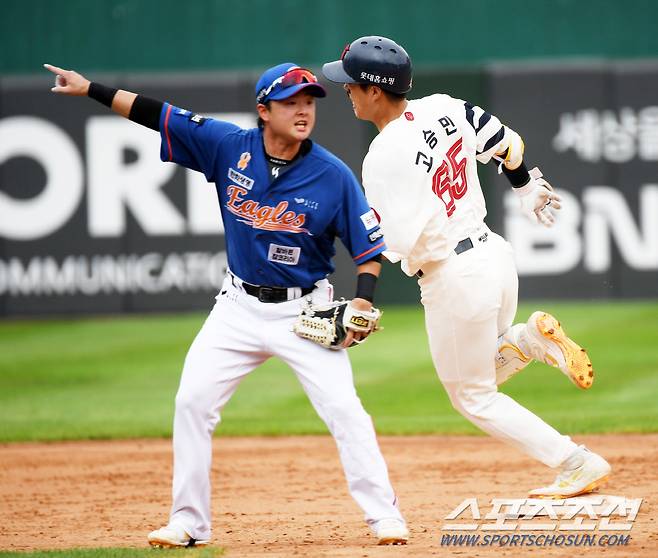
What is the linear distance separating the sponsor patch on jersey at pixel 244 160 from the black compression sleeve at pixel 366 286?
657 millimetres

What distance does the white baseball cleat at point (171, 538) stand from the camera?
5145 millimetres

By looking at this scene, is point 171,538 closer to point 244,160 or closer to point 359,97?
point 244,160

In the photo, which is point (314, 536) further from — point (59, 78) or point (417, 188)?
point (59, 78)

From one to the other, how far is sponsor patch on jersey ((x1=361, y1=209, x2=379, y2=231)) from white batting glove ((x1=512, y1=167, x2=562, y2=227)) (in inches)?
49.5

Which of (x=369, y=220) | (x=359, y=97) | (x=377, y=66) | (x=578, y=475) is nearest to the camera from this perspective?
(x=369, y=220)

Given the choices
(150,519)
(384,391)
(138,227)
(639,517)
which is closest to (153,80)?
(138,227)

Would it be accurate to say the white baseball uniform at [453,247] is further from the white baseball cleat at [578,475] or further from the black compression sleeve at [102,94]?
the black compression sleeve at [102,94]

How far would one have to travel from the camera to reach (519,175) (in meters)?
6.09

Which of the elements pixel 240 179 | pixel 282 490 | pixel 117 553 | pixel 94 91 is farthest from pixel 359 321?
pixel 282 490

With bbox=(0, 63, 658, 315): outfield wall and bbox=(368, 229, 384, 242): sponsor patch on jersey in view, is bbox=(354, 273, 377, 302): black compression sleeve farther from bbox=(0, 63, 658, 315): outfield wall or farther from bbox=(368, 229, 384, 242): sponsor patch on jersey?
bbox=(0, 63, 658, 315): outfield wall

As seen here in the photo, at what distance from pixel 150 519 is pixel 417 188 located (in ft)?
6.99

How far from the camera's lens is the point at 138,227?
520 inches

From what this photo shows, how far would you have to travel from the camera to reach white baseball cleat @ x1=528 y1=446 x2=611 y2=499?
5887 mm

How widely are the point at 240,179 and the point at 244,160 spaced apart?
8 cm
